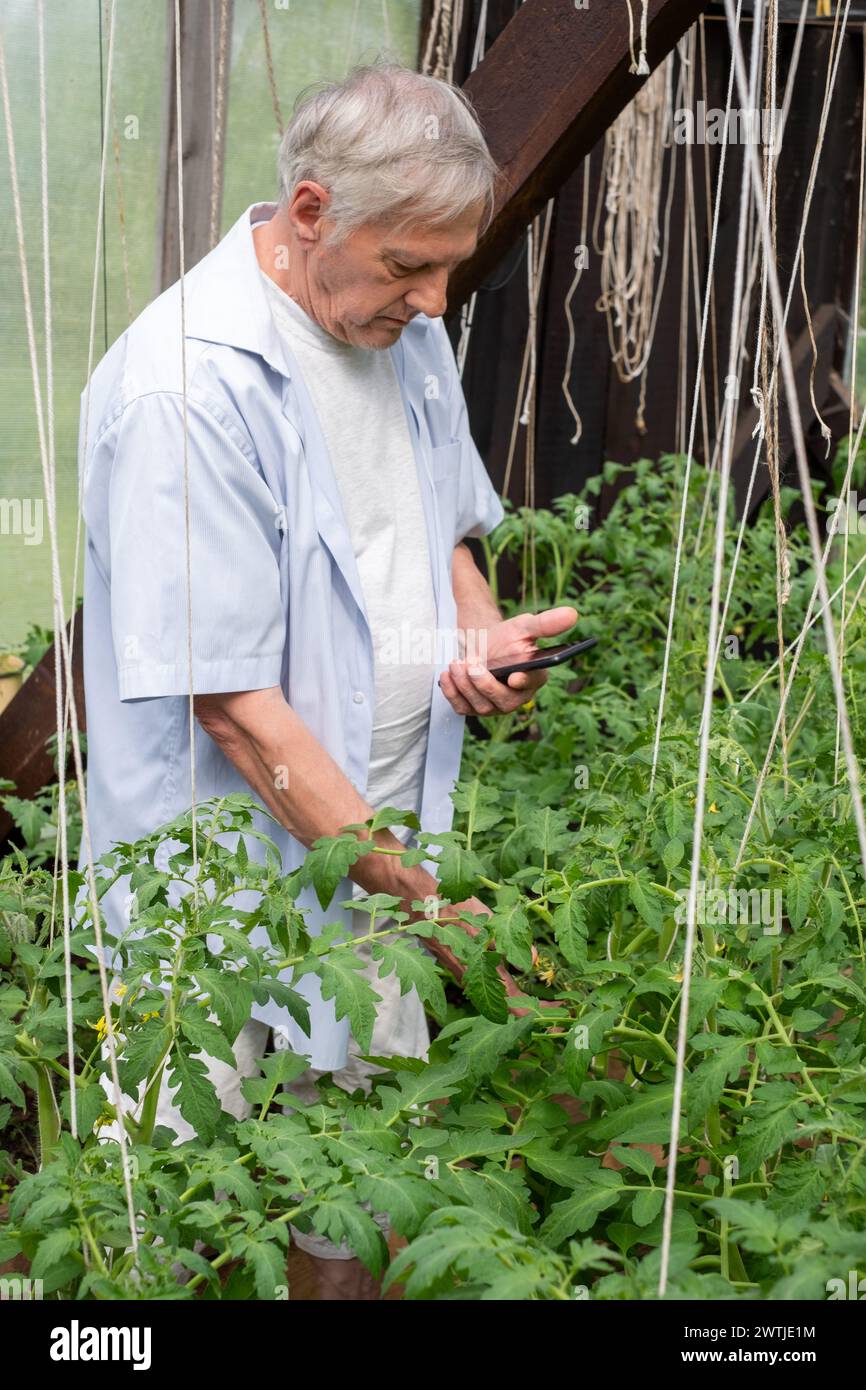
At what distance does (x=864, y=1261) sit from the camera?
839mm

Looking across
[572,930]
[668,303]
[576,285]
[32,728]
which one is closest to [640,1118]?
[572,930]

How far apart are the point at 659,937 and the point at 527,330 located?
2.06 m

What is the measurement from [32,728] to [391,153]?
1.27 metres

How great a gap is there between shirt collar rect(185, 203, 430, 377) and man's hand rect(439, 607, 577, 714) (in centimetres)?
39

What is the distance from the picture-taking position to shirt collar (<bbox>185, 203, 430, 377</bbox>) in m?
1.43

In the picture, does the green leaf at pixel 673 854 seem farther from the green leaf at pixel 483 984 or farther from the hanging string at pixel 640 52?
the hanging string at pixel 640 52

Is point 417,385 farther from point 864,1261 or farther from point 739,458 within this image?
point 739,458

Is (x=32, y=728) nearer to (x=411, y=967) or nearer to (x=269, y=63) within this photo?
(x=269, y=63)

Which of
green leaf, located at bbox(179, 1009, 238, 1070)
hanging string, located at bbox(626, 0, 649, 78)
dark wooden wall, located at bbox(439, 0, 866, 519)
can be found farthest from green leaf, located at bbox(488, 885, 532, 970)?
dark wooden wall, located at bbox(439, 0, 866, 519)

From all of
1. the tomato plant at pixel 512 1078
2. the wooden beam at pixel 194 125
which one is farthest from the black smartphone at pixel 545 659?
the wooden beam at pixel 194 125

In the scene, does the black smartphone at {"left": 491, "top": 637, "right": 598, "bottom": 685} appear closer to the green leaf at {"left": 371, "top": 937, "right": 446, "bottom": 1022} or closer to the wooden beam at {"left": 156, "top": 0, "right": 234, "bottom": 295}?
the green leaf at {"left": 371, "top": 937, "right": 446, "bottom": 1022}

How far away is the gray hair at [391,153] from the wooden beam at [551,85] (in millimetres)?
354

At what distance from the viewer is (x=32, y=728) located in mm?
2295

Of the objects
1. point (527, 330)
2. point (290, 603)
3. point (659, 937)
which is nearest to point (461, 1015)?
point (659, 937)
